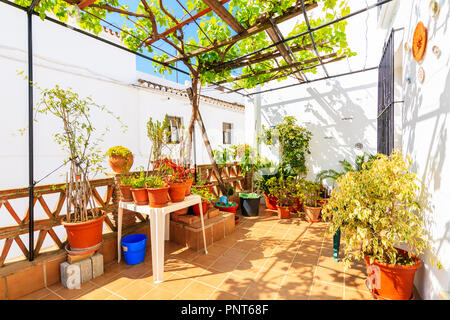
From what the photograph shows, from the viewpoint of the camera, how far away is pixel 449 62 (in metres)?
1.68

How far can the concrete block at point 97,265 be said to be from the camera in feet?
8.09

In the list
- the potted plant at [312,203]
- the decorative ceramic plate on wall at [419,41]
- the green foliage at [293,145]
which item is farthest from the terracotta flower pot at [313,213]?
the decorative ceramic plate on wall at [419,41]

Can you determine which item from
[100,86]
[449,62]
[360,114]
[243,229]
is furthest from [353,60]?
[100,86]

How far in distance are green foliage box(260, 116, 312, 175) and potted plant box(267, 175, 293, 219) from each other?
1.42 feet

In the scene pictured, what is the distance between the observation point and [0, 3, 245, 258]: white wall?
4184 mm

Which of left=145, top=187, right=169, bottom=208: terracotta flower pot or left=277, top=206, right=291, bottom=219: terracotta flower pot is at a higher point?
left=145, top=187, right=169, bottom=208: terracotta flower pot

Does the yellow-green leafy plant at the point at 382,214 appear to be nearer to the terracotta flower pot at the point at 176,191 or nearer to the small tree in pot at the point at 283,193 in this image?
the terracotta flower pot at the point at 176,191

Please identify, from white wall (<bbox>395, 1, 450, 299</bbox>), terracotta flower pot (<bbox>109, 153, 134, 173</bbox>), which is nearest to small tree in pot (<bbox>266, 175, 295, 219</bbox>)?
white wall (<bbox>395, 1, 450, 299</bbox>)

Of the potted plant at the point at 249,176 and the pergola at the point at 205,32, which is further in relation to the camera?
the potted plant at the point at 249,176

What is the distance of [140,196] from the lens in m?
2.53

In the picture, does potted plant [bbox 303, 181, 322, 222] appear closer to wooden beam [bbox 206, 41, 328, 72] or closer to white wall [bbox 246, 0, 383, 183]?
white wall [bbox 246, 0, 383, 183]

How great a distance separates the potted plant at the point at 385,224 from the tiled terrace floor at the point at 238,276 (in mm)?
333

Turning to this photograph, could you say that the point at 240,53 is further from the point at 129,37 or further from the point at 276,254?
the point at 276,254

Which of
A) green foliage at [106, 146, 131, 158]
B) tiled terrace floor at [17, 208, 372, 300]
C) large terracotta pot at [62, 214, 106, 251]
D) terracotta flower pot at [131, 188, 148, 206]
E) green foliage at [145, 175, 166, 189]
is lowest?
tiled terrace floor at [17, 208, 372, 300]
